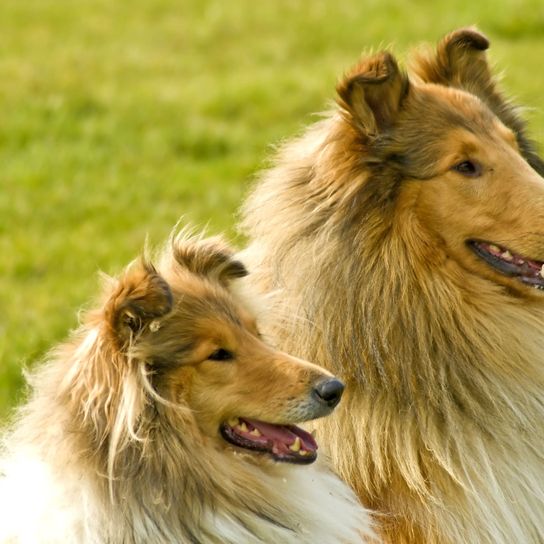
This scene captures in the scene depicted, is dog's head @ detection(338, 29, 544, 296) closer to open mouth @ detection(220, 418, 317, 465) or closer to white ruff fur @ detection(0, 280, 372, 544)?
open mouth @ detection(220, 418, 317, 465)

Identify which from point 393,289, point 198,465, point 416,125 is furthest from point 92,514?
point 416,125

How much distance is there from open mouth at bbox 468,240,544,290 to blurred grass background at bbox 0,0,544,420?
3014 mm

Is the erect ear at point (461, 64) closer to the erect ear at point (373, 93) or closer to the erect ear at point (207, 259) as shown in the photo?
the erect ear at point (373, 93)

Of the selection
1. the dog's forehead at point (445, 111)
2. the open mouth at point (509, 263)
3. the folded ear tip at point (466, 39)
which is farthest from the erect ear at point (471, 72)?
the open mouth at point (509, 263)

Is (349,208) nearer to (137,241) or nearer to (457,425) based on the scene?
(457,425)

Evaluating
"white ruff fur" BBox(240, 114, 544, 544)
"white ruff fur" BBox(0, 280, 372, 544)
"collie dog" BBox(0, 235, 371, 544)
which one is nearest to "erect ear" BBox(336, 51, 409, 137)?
"white ruff fur" BBox(240, 114, 544, 544)

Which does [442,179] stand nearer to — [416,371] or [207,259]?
[416,371]

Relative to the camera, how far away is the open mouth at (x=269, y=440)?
183 inches

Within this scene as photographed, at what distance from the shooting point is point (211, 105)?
13.8m

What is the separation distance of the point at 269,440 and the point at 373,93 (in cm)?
152

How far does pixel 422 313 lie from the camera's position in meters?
5.27

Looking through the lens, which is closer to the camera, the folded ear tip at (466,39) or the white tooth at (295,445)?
the white tooth at (295,445)

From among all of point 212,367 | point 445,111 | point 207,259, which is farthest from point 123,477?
point 445,111

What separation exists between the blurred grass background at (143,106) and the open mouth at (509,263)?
301cm
